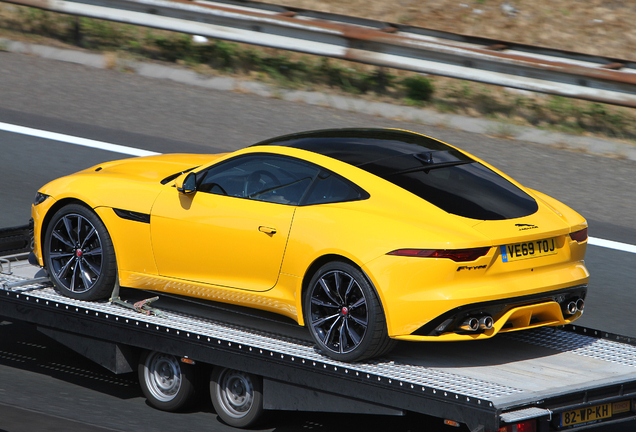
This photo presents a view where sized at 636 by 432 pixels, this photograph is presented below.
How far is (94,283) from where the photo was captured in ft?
23.4

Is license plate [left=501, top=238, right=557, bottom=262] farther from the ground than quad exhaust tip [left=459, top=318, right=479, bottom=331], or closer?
farther from the ground

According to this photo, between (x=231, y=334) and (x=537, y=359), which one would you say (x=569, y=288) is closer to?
(x=537, y=359)

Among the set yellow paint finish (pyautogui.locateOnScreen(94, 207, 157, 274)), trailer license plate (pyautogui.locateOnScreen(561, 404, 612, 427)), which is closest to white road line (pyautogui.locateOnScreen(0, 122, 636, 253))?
yellow paint finish (pyautogui.locateOnScreen(94, 207, 157, 274))

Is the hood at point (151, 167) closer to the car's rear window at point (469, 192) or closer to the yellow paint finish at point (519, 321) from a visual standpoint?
the car's rear window at point (469, 192)

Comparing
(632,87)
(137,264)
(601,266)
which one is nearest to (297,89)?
(632,87)

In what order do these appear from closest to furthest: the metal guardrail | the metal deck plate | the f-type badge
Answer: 1. the metal deck plate
2. the f-type badge
3. the metal guardrail

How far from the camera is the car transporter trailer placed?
543 cm

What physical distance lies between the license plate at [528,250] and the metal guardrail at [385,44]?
6537mm

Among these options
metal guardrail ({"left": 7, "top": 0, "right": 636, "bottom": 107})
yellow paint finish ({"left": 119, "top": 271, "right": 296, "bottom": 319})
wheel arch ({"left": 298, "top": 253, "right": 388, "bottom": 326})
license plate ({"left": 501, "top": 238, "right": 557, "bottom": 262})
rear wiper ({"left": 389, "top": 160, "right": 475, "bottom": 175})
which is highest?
metal guardrail ({"left": 7, "top": 0, "right": 636, "bottom": 107})

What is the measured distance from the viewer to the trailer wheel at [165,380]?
6.59m

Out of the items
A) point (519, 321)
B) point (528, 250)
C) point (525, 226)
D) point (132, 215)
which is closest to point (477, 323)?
point (519, 321)

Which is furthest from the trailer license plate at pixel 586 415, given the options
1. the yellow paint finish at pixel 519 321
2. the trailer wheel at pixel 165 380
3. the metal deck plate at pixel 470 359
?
the trailer wheel at pixel 165 380

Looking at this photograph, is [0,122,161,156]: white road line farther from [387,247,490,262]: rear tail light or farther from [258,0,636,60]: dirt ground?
[258,0,636,60]: dirt ground

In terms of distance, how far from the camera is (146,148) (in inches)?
467
